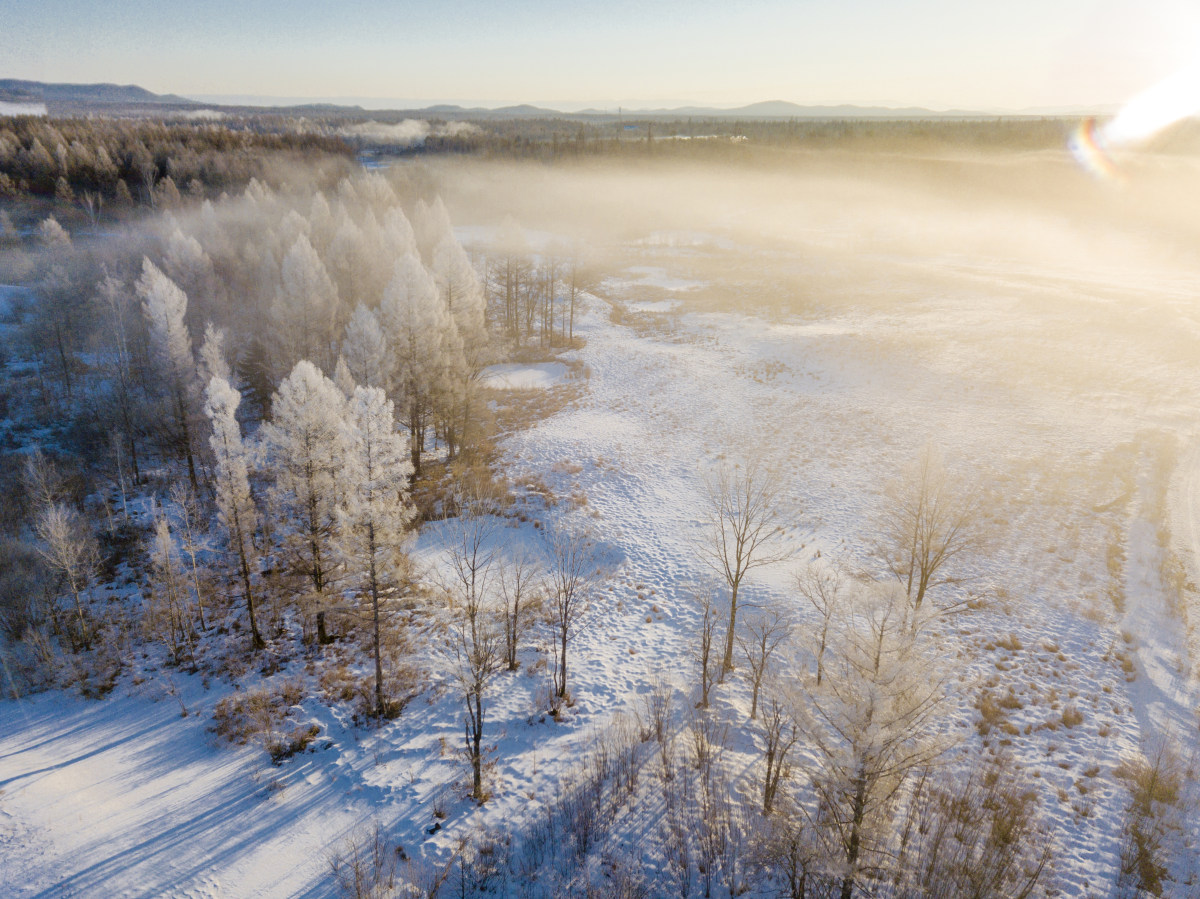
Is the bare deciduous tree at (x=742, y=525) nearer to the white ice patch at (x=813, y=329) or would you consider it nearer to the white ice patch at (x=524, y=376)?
the white ice patch at (x=524, y=376)

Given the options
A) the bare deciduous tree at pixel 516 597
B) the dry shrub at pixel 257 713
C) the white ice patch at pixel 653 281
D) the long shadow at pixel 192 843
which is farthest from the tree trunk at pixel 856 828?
the white ice patch at pixel 653 281

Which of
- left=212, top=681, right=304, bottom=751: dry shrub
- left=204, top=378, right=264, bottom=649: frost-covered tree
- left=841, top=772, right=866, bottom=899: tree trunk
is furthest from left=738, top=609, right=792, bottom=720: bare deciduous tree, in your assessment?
left=204, top=378, right=264, bottom=649: frost-covered tree

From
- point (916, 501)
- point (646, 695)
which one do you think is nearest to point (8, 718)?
point (646, 695)

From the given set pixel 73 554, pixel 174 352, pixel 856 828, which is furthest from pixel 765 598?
pixel 174 352

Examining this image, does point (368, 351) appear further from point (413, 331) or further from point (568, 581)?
point (568, 581)

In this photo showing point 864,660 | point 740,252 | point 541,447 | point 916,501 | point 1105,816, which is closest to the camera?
point 864,660

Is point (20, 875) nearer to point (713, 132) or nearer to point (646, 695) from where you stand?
point (646, 695)
